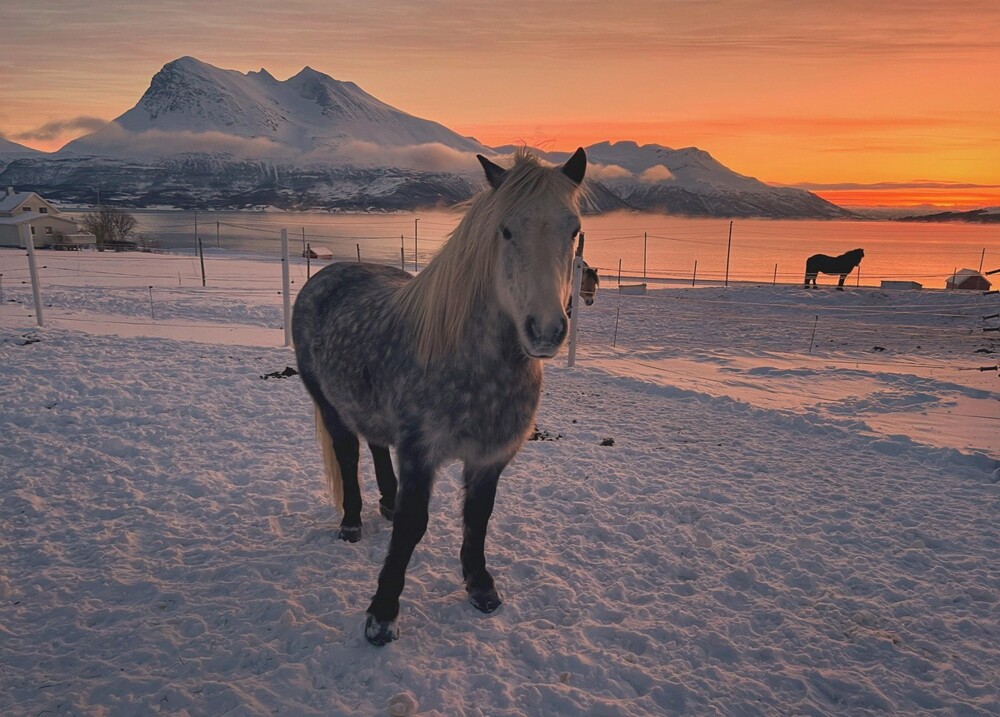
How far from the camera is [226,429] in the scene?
5.75 metres

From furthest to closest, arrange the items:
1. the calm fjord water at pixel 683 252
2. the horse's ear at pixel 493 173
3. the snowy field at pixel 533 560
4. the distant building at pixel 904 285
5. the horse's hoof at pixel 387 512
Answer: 1. the calm fjord water at pixel 683 252
2. the distant building at pixel 904 285
3. the horse's hoof at pixel 387 512
4. the snowy field at pixel 533 560
5. the horse's ear at pixel 493 173

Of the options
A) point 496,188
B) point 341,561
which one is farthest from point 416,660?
point 496,188

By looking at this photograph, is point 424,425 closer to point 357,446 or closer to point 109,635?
point 357,446

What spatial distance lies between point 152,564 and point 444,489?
2.22 metres

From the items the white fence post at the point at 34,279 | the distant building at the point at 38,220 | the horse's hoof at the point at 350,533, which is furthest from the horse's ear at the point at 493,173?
the distant building at the point at 38,220

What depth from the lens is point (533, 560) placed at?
374 cm

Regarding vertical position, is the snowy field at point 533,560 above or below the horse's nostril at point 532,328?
below

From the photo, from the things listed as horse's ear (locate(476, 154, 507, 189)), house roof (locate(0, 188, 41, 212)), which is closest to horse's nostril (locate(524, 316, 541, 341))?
horse's ear (locate(476, 154, 507, 189))

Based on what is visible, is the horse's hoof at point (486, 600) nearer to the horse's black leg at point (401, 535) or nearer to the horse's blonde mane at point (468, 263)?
the horse's black leg at point (401, 535)

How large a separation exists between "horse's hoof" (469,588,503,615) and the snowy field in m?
0.06

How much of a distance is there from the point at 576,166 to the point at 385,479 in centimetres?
280

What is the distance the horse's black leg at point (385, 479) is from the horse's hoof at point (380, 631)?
4.14ft

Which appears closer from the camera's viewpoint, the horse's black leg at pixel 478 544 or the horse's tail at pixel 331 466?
the horse's black leg at pixel 478 544

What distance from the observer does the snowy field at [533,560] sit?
266 cm
